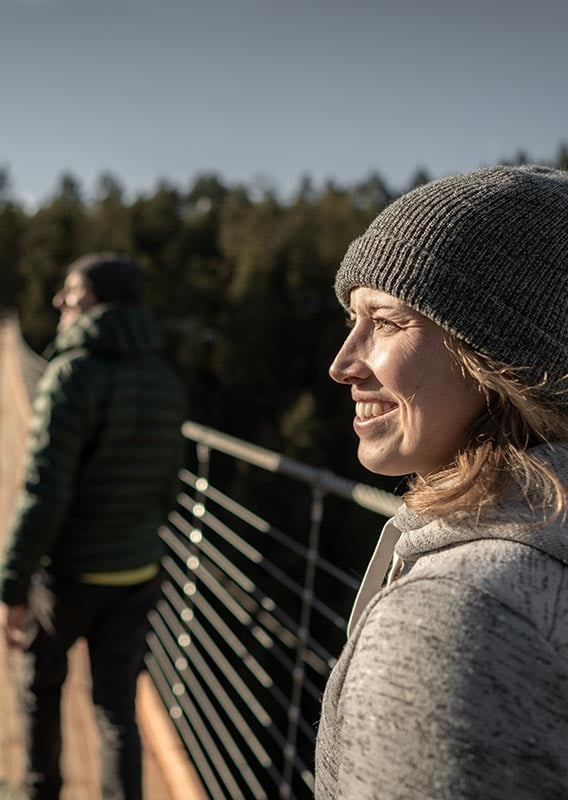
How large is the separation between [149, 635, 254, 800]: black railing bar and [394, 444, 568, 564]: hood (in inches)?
74.9

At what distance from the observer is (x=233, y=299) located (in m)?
37.7

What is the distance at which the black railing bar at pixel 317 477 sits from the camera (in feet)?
5.37

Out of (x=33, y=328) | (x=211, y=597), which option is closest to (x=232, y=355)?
(x=33, y=328)

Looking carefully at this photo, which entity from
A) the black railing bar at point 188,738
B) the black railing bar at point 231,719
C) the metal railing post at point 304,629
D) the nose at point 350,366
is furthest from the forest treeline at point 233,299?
the nose at point 350,366

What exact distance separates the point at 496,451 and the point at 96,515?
157 cm

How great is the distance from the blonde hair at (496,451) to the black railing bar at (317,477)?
0.64m

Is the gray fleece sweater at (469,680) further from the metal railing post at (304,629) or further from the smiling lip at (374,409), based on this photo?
the metal railing post at (304,629)

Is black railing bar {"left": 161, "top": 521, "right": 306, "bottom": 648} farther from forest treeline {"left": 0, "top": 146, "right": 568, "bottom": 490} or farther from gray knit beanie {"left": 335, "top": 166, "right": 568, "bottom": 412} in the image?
forest treeline {"left": 0, "top": 146, "right": 568, "bottom": 490}

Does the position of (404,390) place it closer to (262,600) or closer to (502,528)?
(502,528)

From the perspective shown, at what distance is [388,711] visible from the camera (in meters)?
0.69

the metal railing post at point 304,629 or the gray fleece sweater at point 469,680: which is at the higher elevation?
the gray fleece sweater at point 469,680

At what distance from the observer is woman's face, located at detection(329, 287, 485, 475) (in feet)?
2.92

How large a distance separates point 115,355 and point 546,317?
4.86ft

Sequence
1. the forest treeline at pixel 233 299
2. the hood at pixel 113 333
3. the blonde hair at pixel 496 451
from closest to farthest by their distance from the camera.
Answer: the blonde hair at pixel 496 451 < the hood at pixel 113 333 < the forest treeline at pixel 233 299
